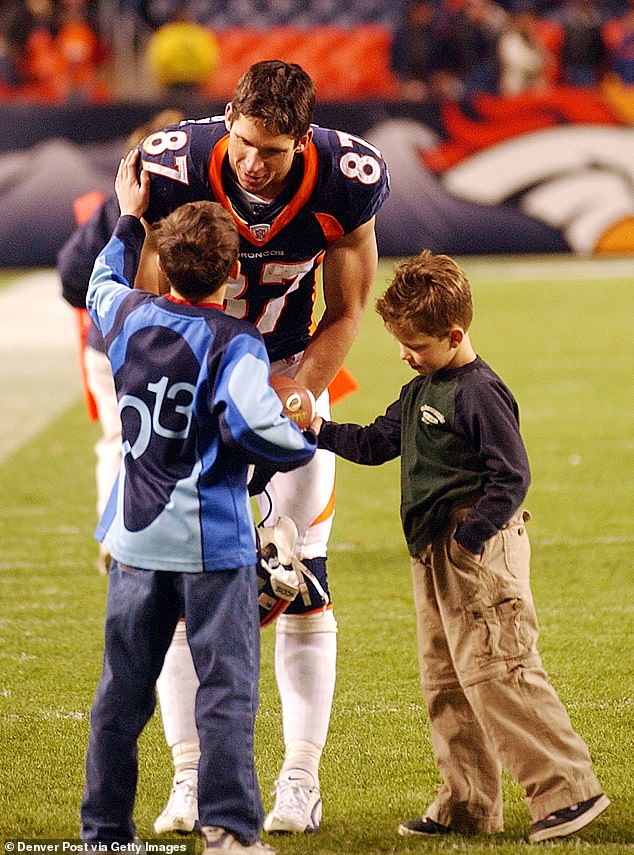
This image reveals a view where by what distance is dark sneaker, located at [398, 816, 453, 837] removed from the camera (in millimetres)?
3318

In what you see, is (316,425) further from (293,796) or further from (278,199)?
(293,796)

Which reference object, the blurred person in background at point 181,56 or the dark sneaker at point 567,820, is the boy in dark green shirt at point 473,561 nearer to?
→ the dark sneaker at point 567,820

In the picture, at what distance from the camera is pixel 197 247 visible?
9.63 feet

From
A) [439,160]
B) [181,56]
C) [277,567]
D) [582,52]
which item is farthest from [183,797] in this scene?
[582,52]

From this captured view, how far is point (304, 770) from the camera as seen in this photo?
347 cm

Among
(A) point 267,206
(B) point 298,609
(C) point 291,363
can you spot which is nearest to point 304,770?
(B) point 298,609

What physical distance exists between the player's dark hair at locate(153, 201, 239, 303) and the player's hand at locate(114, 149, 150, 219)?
Result: 1.25 ft

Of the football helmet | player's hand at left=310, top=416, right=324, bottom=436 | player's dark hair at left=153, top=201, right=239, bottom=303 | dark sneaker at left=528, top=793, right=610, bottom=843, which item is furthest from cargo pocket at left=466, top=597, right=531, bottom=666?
player's dark hair at left=153, top=201, right=239, bottom=303

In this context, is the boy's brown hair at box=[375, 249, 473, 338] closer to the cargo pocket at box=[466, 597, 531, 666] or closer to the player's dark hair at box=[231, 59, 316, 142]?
the player's dark hair at box=[231, 59, 316, 142]

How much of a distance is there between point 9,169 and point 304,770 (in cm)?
1320

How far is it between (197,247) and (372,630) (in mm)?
2422

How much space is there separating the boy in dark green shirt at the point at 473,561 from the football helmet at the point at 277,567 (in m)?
0.32

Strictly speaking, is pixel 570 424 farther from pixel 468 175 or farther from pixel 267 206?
pixel 468 175

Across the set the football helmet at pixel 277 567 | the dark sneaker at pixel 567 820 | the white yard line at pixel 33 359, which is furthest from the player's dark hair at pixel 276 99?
the white yard line at pixel 33 359
